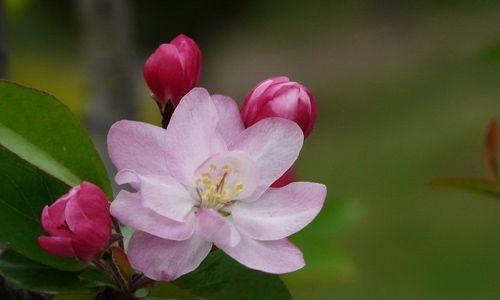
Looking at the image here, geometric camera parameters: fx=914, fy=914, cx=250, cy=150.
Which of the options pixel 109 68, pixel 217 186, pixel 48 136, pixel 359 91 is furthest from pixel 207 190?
pixel 359 91

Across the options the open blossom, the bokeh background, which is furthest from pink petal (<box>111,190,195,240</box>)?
the bokeh background

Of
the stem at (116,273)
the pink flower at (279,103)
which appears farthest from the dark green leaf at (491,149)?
the stem at (116,273)

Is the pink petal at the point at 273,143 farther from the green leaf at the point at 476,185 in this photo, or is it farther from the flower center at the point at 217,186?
the green leaf at the point at 476,185

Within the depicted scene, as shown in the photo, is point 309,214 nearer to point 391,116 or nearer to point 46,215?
point 46,215

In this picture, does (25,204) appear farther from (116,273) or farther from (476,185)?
(476,185)

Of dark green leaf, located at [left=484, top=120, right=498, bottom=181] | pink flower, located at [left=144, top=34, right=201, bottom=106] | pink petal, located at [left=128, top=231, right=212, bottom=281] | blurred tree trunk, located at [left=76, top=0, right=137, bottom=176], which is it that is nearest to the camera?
pink petal, located at [left=128, top=231, right=212, bottom=281]

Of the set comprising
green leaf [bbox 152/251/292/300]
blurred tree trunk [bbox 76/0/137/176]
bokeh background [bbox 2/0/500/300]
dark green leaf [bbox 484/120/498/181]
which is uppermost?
green leaf [bbox 152/251/292/300]

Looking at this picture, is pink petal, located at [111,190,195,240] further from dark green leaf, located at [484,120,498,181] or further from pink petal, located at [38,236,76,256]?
dark green leaf, located at [484,120,498,181]
